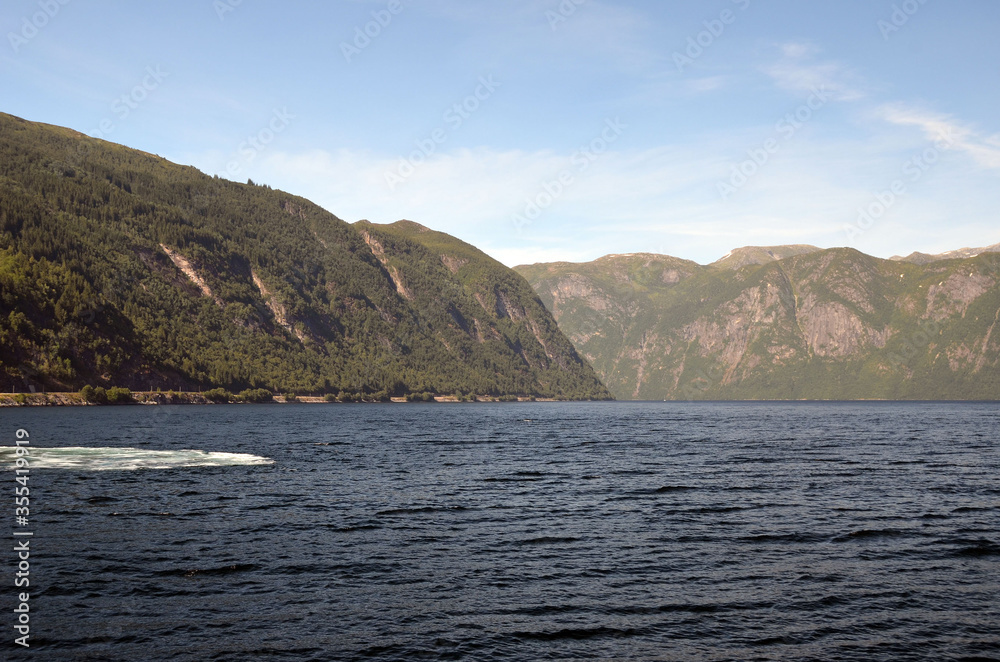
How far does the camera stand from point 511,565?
32750mm

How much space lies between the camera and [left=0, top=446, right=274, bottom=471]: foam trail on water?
6706cm

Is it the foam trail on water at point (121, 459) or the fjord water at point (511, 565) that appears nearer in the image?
the fjord water at point (511, 565)

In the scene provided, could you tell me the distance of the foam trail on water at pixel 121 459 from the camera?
67.1m

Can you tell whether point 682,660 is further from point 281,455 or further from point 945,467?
point 281,455

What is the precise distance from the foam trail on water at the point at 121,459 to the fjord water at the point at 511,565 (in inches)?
115

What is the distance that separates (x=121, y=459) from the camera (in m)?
72.7

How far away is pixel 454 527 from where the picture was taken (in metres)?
41.3

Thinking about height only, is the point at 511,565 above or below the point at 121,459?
above

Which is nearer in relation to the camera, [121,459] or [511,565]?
[511,565]

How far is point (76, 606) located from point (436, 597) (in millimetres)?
13079

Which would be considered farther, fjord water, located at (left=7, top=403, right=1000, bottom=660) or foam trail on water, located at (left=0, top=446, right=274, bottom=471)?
foam trail on water, located at (left=0, top=446, right=274, bottom=471)

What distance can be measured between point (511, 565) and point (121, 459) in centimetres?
5569

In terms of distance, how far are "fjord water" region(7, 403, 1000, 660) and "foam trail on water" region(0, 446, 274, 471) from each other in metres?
2.93

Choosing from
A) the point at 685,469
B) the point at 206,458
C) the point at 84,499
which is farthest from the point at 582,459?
the point at 84,499
